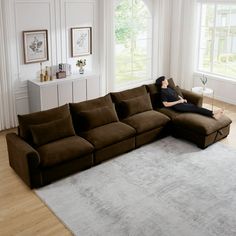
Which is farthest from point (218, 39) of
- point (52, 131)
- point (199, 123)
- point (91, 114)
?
point (52, 131)

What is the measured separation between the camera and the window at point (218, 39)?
8.45 m

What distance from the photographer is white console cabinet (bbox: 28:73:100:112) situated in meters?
6.91

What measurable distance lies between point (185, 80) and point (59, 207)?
18.9 ft

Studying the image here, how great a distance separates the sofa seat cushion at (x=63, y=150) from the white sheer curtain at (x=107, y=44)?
10.0ft

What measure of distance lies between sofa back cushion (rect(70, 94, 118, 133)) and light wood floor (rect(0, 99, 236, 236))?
49.5 inches

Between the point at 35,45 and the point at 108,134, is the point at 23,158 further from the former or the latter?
the point at 35,45

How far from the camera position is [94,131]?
18.7 feet

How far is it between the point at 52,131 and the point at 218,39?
205 inches

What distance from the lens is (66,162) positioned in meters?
5.13

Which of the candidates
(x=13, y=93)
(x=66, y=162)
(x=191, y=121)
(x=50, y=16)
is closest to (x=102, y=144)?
(x=66, y=162)

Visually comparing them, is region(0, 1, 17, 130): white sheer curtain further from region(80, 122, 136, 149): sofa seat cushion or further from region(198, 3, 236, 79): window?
region(198, 3, 236, 79): window

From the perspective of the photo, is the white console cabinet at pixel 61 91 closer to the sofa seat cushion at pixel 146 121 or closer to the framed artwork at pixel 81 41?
the framed artwork at pixel 81 41

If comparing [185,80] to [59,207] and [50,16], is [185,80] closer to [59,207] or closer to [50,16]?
[50,16]

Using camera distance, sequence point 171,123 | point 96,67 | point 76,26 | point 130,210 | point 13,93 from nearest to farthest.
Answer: point 130,210
point 171,123
point 13,93
point 76,26
point 96,67
